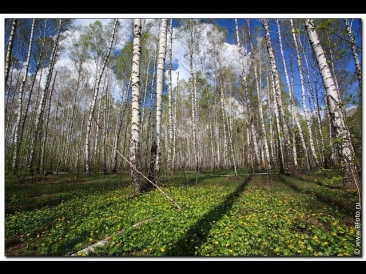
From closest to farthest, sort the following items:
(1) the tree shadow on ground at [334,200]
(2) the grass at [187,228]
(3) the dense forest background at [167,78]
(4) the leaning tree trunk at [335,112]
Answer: (2) the grass at [187,228]
(4) the leaning tree trunk at [335,112]
(1) the tree shadow on ground at [334,200]
(3) the dense forest background at [167,78]

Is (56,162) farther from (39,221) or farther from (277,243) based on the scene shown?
(277,243)

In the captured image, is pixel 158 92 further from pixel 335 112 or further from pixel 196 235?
pixel 196 235

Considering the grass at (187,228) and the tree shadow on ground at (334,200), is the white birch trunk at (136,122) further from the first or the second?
the tree shadow on ground at (334,200)

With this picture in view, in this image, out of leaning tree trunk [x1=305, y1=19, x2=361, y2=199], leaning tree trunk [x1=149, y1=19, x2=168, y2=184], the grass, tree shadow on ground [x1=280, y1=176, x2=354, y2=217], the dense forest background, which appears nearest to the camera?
the grass

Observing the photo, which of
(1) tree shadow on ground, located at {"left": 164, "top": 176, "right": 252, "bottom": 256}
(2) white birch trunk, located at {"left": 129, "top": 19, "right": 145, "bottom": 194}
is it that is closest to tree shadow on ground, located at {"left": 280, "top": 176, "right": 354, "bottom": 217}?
(1) tree shadow on ground, located at {"left": 164, "top": 176, "right": 252, "bottom": 256}

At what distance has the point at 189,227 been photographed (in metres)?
3.54

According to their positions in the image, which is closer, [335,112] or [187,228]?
[187,228]

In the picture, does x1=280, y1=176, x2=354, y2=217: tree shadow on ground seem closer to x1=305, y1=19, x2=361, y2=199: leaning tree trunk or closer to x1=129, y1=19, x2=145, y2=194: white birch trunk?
x1=305, y1=19, x2=361, y2=199: leaning tree trunk

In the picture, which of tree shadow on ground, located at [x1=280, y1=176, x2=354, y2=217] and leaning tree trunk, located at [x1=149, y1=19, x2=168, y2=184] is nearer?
tree shadow on ground, located at [x1=280, y1=176, x2=354, y2=217]

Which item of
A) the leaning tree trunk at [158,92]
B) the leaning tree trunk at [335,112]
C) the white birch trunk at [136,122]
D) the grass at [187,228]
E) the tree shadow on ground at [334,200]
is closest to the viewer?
the grass at [187,228]

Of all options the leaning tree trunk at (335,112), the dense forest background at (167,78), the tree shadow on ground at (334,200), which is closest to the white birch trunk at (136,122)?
the dense forest background at (167,78)

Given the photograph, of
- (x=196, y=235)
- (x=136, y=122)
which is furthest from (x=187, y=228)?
(x=136, y=122)

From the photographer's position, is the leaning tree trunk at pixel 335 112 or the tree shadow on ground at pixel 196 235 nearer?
the tree shadow on ground at pixel 196 235
